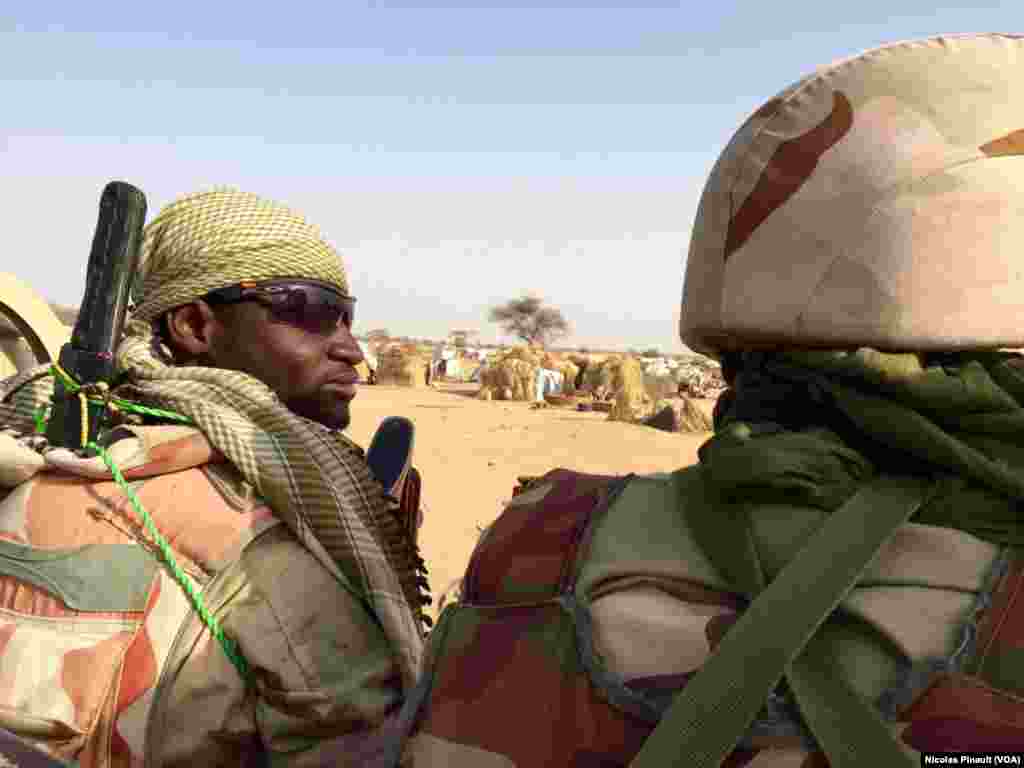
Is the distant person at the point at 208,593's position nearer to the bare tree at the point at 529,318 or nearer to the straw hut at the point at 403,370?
the straw hut at the point at 403,370

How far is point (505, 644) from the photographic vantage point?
2.97 feet

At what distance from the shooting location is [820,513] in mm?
873

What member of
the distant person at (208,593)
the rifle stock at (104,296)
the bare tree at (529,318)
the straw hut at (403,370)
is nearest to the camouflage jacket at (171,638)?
the distant person at (208,593)

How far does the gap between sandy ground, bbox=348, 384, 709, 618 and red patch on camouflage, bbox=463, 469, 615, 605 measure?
4.08 meters

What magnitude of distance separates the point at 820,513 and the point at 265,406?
3.87ft

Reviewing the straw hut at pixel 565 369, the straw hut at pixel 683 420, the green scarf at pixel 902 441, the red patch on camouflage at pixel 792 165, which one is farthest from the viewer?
the straw hut at pixel 565 369

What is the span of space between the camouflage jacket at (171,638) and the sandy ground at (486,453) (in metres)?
3.58

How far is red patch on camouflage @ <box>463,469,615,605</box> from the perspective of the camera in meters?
0.94

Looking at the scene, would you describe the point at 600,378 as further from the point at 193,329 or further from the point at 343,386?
the point at 193,329

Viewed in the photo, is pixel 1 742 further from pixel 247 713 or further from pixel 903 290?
pixel 903 290

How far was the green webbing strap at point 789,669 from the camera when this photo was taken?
2.39ft

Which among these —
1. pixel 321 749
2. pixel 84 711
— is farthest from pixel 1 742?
pixel 321 749

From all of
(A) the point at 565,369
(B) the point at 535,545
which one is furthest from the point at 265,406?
(A) the point at 565,369

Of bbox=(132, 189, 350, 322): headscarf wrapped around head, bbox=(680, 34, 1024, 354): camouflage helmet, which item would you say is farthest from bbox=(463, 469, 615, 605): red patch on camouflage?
bbox=(132, 189, 350, 322): headscarf wrapped around head
